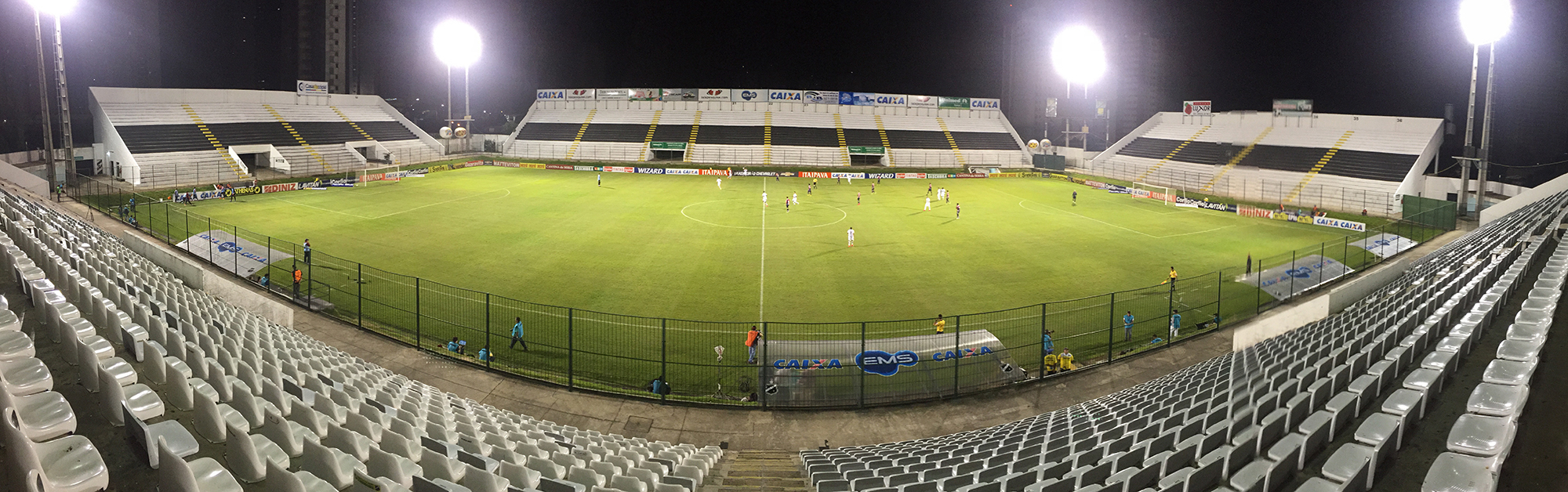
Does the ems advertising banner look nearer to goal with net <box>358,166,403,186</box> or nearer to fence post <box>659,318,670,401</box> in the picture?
goal with net <box>358,166,403,186</box>

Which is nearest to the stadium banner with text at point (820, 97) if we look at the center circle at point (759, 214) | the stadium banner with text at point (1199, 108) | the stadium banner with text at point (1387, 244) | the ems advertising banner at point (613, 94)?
the ems advertising banner at point (613, 94)

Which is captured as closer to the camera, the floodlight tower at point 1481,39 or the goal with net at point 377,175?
the floodlight tower at point 1481,39

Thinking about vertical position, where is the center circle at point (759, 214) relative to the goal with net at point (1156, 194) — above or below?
below

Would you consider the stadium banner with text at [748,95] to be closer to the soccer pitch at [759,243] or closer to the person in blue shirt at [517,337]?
the soccer pitch at [759,243]

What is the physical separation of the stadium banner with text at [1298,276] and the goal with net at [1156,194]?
2720 cm

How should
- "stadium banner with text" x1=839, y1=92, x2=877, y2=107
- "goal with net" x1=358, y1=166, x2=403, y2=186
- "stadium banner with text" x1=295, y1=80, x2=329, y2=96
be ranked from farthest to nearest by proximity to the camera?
"stadium banner with text" x1=839, y1=92, x2=877, y2=107, "stadium banner with text" x1=295, y1=80, x2=329, y2=96, "goal with net" x1=358, y1=166, x2=403, y2=186

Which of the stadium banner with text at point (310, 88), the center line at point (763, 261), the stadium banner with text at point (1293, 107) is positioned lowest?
the center line at point (763, 261)

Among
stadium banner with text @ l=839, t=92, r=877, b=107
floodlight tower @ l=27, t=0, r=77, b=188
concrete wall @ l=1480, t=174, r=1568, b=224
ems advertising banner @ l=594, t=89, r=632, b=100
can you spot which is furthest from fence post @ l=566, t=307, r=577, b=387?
stadium banner with text @ l=839, t=92, r=877, b=107

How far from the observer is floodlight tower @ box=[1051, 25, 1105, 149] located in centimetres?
7875

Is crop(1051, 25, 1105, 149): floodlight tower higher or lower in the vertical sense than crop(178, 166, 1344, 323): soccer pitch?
higher

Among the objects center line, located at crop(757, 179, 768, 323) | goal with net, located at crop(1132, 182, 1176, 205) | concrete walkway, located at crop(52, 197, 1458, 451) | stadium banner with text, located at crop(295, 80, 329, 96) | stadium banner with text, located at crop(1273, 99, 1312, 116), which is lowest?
concrete walkway, located at crop(52, 197, 1458, 451)

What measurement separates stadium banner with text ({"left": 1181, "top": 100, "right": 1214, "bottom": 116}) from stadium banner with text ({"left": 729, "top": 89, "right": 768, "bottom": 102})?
45.6m

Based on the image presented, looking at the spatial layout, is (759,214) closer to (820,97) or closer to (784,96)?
(784,96)

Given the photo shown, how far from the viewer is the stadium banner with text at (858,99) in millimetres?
98625
